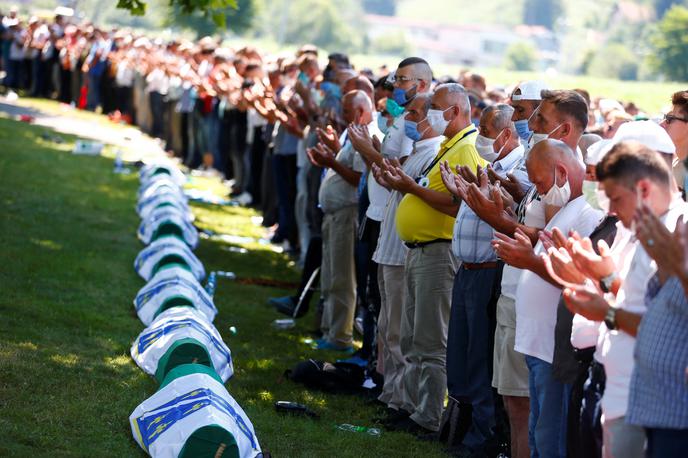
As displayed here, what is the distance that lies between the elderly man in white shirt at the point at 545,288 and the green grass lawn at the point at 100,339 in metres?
2.09

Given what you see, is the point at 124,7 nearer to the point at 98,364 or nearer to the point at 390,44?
the point at 98,364

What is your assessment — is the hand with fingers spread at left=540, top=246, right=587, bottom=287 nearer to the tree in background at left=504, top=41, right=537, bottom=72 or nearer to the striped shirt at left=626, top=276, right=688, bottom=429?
the striped shirt at left=626, top=276, right=688, bottom=429

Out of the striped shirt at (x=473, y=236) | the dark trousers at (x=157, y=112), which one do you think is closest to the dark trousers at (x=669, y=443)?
the striped shirt at (x=473, y=236)

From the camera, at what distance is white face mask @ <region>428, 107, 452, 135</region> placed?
854 cm

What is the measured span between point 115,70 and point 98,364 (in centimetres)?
2400

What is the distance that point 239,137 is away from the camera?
2097 centimetres

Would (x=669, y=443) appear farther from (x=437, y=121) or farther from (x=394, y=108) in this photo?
(x=394, y=108)

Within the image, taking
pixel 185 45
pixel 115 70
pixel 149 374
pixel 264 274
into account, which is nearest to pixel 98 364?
pixel 149 374

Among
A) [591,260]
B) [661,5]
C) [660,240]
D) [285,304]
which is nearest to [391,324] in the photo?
[285,304]

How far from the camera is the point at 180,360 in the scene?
8.36 m

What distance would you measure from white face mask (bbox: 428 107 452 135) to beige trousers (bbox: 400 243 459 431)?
84cm

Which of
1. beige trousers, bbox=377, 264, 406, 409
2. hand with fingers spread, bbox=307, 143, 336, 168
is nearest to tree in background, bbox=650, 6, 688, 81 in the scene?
hand with fingers spread, bbox=307, 143, 336, 168

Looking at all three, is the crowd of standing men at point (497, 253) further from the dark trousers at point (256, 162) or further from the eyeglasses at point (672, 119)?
the dark trousers at point (256, 162)

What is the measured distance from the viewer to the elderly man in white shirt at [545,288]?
6.00 meters
